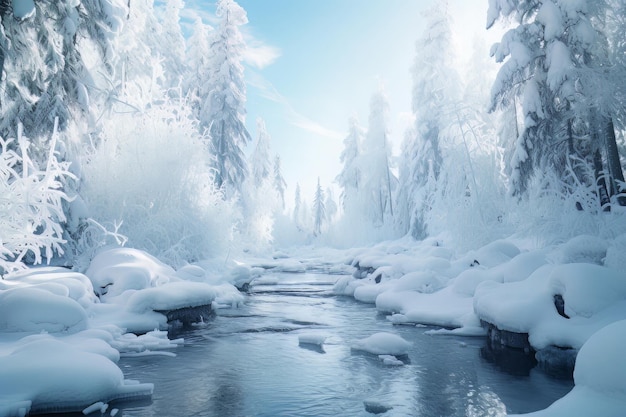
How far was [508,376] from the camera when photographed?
22.9 ft

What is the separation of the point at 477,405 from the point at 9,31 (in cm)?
1025

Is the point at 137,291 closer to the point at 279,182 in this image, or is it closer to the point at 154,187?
the point at 154,187

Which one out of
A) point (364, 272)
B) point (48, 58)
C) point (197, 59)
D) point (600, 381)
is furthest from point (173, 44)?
point (600, 381)

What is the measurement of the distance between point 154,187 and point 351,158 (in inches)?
1294

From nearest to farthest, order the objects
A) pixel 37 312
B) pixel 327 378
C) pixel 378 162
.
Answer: pixel 327 378, pixel 37 312, pixel 378 162

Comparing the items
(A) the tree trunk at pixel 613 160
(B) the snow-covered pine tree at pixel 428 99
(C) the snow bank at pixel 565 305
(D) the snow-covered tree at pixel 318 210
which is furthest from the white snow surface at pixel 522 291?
(D) the snow-covered tree at pixel 318 210

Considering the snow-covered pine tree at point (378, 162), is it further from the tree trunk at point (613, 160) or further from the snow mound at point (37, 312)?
the snow mound at point (37, 312)

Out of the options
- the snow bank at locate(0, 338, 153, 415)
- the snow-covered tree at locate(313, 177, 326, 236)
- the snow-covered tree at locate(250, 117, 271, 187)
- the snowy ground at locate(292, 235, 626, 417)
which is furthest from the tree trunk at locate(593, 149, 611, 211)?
the snow-covered tree at locate(313, 177, 326, 236)

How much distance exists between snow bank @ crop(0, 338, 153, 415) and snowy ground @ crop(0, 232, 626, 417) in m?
0.01

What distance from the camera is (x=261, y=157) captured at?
161 feet

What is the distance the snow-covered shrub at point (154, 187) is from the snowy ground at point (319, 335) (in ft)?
7.60

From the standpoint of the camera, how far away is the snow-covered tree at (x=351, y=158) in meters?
45.5

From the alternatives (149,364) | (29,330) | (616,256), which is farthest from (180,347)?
(616,256)

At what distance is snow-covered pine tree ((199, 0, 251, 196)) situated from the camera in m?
29.1
